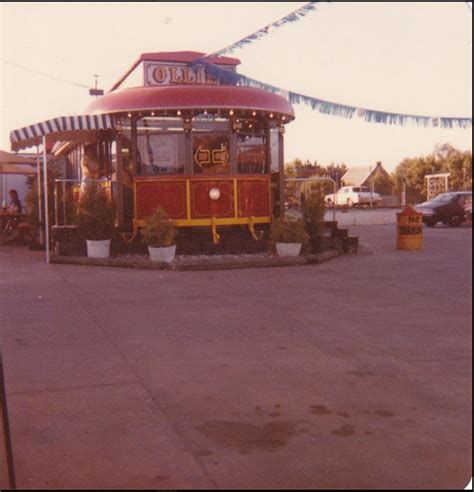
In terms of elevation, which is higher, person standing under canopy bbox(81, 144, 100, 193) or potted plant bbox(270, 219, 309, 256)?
person standing under canopy bbox(81, 144, 100, 193)

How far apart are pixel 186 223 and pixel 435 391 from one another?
27.0 feet

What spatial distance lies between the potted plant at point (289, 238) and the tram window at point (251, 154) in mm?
1680

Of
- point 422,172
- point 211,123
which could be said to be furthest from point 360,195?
point 211,123

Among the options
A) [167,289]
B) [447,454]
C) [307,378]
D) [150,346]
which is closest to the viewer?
[447,454]

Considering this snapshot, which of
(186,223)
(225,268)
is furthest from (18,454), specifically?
(186,223)

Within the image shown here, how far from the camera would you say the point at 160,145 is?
471 inches

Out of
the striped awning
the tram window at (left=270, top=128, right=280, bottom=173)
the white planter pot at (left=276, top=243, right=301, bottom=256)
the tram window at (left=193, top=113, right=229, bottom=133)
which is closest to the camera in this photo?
the white planter pot at (left=276, top=243, right=301, bottom=256)

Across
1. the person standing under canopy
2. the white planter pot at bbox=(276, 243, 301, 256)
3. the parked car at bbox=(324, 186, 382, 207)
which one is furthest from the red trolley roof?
the parked car at bbox=(324, 186, 382, 207)

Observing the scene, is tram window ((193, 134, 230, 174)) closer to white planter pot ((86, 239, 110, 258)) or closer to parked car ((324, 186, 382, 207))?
white planter pot ((86, 239, 110, 258))

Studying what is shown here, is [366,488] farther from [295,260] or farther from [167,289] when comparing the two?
[295,260]

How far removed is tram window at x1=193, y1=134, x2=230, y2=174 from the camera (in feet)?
38.7

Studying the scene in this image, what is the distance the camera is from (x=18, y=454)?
10.4 ft

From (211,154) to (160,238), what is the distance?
85.5 inches

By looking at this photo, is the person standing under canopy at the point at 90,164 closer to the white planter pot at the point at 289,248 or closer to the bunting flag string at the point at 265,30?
the white planter pot at the point at 289,248
